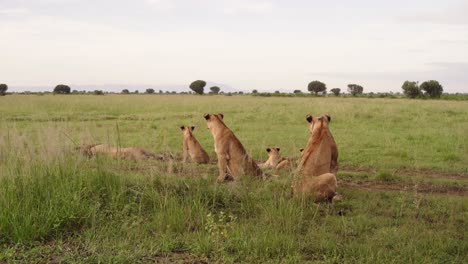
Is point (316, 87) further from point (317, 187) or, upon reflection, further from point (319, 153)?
point (317, 187)

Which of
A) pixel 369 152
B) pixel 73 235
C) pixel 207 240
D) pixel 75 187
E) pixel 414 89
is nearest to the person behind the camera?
pixel 207 240

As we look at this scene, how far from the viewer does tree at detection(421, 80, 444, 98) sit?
204ft

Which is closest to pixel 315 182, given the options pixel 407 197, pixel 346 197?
pixel 346 197

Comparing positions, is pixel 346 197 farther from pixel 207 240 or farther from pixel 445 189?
pixel 207 240

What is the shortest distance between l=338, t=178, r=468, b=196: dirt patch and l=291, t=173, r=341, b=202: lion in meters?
1.51

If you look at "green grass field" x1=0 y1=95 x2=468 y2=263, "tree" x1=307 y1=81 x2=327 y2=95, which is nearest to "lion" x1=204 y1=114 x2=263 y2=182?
"green grass field" x1=0 y1=95 x2=468 y2=263

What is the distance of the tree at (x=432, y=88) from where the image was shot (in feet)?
204

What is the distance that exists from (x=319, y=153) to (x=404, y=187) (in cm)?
161

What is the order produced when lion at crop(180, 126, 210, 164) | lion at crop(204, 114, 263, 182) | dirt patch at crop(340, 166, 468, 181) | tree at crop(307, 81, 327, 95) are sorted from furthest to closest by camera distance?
tree at crop(307, 81, 327, 95) → lion at crop(180, 126, 210, 164) → dirt patch at crop(340, 166, 468, 181) → lion at crop(204, 114, 263, 182)

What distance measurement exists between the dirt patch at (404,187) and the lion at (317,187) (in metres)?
1.51

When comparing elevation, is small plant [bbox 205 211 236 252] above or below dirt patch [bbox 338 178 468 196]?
above

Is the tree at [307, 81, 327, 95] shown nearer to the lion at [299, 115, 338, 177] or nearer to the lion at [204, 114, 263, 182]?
the lion at [204, 114, 263, 182]

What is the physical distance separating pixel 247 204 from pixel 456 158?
6660 mm

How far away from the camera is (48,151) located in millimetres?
6129
